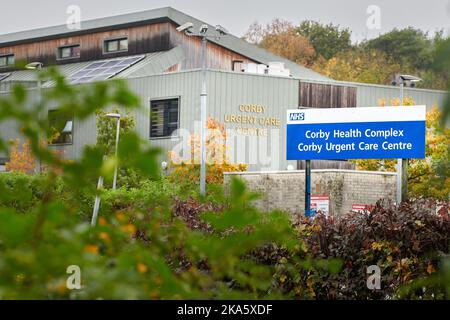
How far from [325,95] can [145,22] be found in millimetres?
11068

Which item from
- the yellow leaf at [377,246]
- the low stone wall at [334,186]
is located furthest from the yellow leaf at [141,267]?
the low stone wall at [334,186]

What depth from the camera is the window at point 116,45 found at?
52.2 m

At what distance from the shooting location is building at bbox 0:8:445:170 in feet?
141

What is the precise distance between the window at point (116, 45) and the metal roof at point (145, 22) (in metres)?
0.71

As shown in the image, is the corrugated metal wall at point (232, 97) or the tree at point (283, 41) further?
the tree at point (283, 41)

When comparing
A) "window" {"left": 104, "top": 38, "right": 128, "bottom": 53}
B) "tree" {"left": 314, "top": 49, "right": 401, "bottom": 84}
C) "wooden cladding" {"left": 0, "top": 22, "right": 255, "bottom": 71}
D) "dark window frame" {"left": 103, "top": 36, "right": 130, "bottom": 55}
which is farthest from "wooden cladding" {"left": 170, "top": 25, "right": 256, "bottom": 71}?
"tree" {"left": 314, "top": 49, "right": 401, "bottom": 84}

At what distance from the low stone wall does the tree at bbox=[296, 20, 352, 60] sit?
42.6 m

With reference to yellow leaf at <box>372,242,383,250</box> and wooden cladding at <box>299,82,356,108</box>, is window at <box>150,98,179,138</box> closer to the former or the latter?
wooden cladding at <box>299,82,356,108</box>

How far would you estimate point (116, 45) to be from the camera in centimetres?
5275

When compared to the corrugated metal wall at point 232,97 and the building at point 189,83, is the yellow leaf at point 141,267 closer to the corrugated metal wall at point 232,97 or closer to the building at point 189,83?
the building at point 189,83

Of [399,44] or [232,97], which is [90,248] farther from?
[399,44]

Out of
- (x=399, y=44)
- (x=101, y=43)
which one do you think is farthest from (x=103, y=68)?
(x=399, y=44)

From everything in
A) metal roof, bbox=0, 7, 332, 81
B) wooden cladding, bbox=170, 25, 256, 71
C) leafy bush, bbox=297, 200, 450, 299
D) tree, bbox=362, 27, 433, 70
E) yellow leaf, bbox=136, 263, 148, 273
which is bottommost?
leafy bush, bbox=297, 200, 450, 299

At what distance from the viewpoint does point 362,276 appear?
8.26 m
